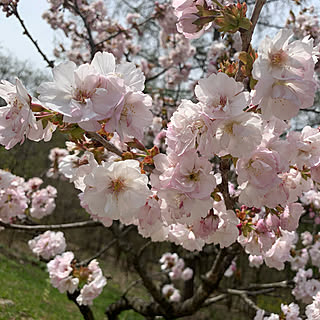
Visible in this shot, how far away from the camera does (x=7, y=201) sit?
2619 mm

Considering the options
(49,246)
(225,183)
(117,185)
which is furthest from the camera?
(49,246)

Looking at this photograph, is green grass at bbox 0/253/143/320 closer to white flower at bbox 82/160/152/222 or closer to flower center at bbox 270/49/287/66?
white flower at bbox 82/160/152/222

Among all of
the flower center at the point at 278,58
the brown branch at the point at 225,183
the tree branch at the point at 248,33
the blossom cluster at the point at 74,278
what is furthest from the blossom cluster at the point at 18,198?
the flower center at the point at 278,58

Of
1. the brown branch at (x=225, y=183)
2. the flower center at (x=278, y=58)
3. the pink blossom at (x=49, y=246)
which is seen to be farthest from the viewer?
the pink blossom at (x=49, y=246)

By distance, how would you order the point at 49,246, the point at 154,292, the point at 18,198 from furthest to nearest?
the point at 154,292 < the point at 49,246 < the point at 18,198

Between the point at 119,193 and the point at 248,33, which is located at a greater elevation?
the point at 248,33

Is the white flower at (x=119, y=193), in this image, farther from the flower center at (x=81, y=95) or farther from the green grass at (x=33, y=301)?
the green grass at (x=33, y=301)

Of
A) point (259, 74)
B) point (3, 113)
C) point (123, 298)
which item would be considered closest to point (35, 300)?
point (123, 298)

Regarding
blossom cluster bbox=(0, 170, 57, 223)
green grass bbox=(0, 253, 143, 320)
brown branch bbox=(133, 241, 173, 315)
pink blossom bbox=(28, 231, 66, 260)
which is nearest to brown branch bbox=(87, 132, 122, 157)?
blossom cluster bbox=(0, 170, 57, 223)

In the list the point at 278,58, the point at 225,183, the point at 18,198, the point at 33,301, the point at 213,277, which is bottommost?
the point at 33,301

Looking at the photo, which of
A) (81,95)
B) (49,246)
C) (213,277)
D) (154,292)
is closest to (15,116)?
(81,95)

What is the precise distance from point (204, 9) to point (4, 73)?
683 inches

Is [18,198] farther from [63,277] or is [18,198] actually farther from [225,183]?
[225,183]

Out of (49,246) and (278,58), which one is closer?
(278,58)
